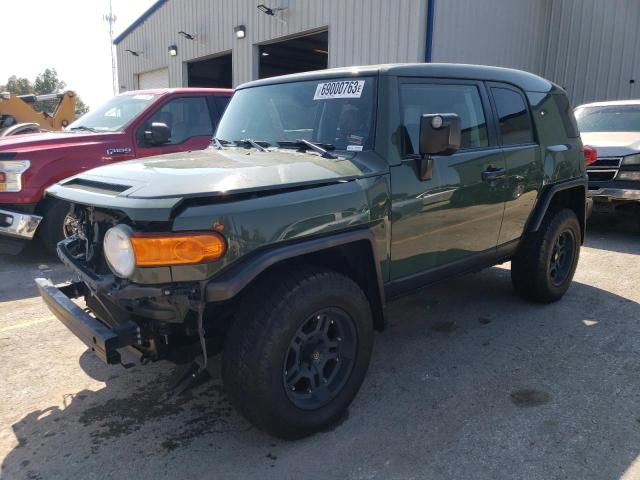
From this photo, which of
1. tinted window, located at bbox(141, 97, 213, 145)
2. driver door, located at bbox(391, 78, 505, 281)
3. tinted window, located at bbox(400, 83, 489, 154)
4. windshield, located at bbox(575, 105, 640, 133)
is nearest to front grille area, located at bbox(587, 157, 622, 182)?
windshield, located at bbox(575, 105, 640, 133)

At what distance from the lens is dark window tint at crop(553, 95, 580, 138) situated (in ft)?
14.9

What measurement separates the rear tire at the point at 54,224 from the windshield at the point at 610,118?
790cm

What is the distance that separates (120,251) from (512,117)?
3.05m

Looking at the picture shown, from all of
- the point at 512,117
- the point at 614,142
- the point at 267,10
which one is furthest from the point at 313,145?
the point at 267,10

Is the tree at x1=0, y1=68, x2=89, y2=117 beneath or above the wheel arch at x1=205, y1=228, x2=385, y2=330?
above

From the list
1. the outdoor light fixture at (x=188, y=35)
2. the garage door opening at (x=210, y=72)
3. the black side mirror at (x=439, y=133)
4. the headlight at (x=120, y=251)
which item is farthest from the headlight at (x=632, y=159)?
the outdoor light fixture at (x=188, y=35)

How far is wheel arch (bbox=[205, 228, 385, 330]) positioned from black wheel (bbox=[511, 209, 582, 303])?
6.37ft

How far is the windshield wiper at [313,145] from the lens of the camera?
118 inches

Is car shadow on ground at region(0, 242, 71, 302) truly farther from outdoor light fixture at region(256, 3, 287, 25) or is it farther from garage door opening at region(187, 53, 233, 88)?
garage door opening at region(187, 53, 233, 88)

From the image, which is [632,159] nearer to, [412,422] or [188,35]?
[412,422]

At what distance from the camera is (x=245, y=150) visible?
338 centimetres

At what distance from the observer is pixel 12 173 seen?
533 centimetres

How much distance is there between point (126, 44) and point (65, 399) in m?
19.9

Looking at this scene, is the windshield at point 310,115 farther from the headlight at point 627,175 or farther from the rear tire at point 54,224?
the headlight at point 627,175
